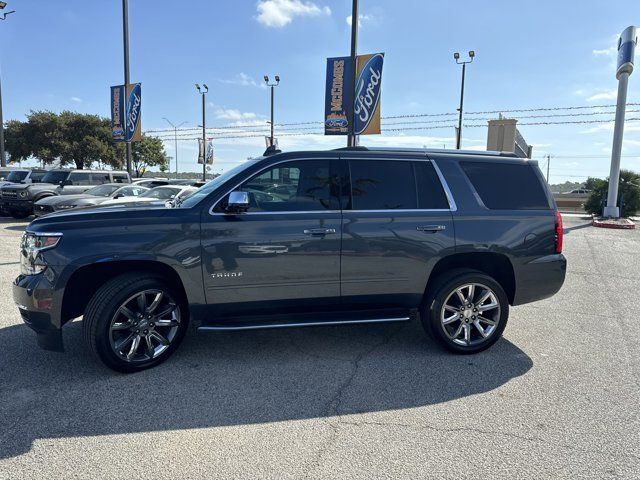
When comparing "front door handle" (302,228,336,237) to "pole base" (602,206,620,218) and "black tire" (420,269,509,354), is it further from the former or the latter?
"pole base" (602,206,620,218)

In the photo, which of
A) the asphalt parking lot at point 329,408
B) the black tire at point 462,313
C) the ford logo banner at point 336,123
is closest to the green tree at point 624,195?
the ford logo banner at point 336,123

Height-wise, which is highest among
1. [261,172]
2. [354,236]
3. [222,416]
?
[261,172]

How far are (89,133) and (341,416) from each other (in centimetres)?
4987

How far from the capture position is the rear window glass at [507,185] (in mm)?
4461

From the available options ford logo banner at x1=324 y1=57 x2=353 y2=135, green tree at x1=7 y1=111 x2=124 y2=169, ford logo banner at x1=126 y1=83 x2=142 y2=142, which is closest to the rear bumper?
ford logo banner at x1=324 y1=57 x2=353 y2=135

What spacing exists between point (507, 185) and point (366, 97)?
8560 millimetres

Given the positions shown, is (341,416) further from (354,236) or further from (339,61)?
(339,61)

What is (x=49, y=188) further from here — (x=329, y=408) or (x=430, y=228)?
(x=329, y=408)

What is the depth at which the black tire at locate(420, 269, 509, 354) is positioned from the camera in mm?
4262

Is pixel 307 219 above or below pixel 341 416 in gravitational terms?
above

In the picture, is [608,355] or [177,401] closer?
[177,401]

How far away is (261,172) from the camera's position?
4.05 meters

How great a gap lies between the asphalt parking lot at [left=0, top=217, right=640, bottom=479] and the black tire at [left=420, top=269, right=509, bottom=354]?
0.18m

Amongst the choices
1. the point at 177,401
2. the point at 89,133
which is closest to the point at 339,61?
the point at 177,401
